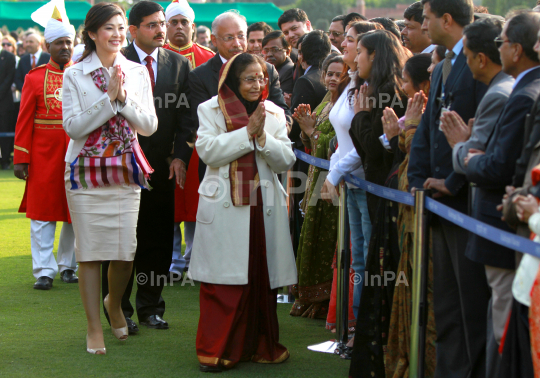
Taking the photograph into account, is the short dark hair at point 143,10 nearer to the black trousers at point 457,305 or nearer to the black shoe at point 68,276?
the black shoe at point 68,276

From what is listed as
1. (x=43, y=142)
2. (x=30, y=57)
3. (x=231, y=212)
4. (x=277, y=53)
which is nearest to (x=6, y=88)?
(x=30, y=57)

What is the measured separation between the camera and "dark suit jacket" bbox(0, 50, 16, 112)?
49.7 feet

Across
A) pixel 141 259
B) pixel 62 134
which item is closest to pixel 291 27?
pixel 62 134

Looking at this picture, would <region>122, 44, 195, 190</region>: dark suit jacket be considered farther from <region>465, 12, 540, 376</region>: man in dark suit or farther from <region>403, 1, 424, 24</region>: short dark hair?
<region>465, 12, 540, 376</region>: man in dark suit

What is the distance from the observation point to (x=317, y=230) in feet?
18.4

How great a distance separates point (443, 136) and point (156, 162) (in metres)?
2.47

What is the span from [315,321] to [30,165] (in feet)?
9.84

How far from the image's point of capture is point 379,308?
13.4 ft

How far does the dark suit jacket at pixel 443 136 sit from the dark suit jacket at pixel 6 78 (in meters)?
13.1

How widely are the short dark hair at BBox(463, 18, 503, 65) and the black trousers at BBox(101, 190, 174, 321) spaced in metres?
2.78

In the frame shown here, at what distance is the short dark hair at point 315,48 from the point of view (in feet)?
21.1

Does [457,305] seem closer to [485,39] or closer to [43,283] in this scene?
[485,39]

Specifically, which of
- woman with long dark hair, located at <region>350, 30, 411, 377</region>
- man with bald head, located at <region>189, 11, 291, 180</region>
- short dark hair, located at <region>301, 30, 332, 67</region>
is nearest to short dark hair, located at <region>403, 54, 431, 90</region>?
woman with long dark hair, located at <region>350, 30, 411, 377</region>

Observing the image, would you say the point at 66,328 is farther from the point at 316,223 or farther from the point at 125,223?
Result: the point at 316,223
